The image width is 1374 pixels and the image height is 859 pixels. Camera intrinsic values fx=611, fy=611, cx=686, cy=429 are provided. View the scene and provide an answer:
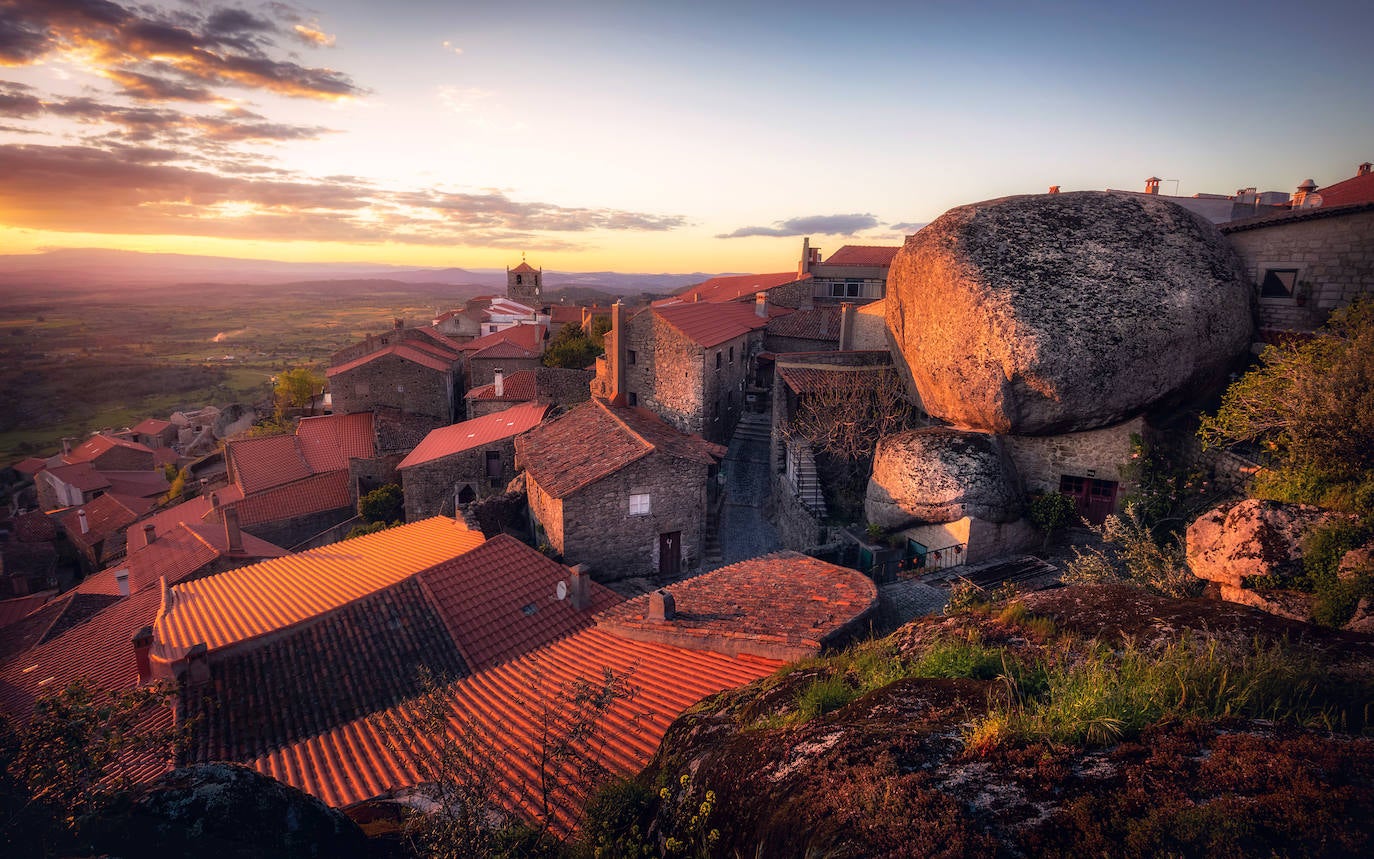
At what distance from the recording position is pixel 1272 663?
13.0 feet

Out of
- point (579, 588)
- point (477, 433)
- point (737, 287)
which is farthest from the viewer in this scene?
point (737, 287)

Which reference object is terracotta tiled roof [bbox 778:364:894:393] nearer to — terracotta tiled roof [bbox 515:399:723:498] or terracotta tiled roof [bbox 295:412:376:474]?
terracotta tiled roof [bbox 515:399:723:498]

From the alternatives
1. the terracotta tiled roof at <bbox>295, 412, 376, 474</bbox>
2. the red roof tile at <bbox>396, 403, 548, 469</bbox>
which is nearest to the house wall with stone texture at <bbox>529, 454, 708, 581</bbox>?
the red roof tile at <bbox>396, 403, 548, 469</bbox>

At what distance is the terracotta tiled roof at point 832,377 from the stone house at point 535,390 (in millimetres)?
12341

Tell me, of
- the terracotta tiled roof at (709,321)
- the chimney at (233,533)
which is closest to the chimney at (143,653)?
the chimney at (233,533)

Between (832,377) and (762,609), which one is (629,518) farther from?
(832,377)

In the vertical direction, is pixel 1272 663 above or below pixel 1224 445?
above

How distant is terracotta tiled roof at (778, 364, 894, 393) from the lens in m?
21.2

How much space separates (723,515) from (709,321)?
8.76 meters

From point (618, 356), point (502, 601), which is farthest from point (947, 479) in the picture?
point (618, 356)

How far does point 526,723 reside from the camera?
8.24 m

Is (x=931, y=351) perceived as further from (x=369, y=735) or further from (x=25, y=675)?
(x=25, y=675)

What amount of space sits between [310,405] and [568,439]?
38.1 m

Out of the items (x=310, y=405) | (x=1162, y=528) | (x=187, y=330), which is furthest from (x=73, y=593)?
(x=187, y=330)
